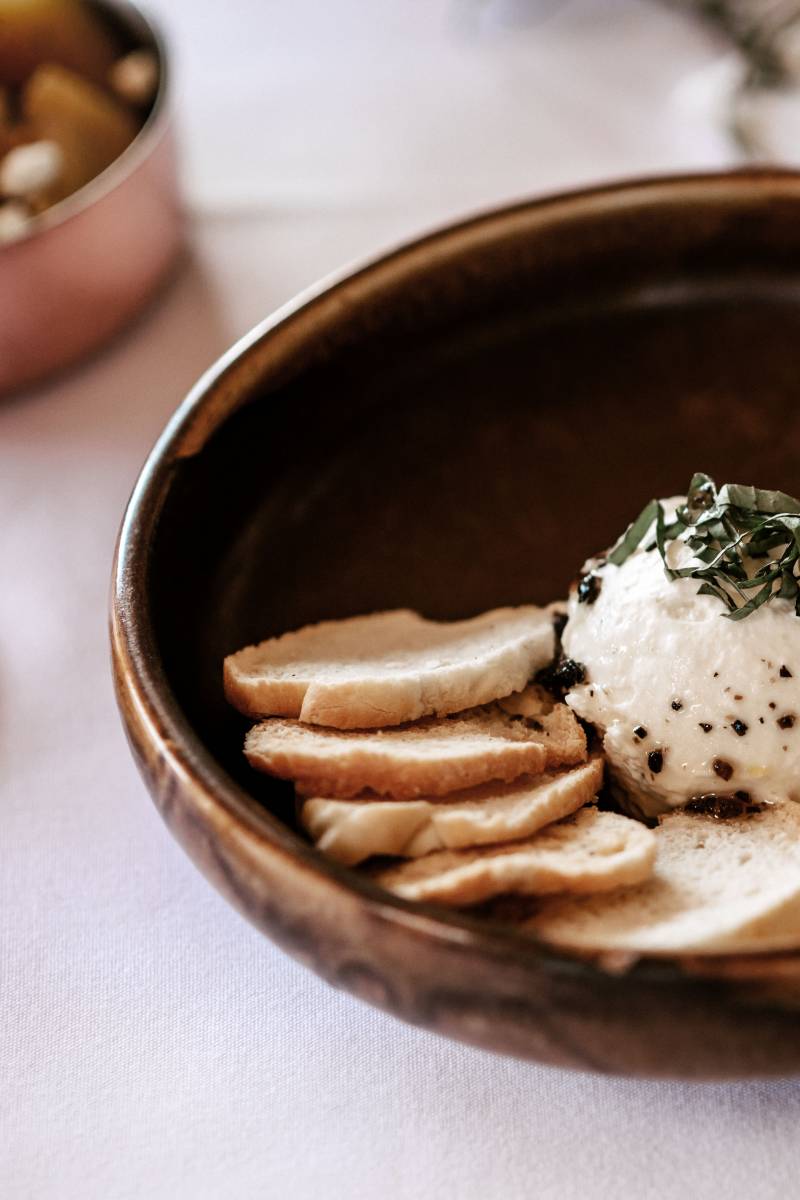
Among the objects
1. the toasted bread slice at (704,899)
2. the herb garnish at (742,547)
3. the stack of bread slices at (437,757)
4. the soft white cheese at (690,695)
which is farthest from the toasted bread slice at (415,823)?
the herb garnish at (742,547)

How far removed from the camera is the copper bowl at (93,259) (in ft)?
6.32

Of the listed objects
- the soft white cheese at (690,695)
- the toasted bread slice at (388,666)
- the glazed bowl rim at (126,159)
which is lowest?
the soft white cheese at (690,695)

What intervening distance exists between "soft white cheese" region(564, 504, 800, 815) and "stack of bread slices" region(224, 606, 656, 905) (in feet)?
0.23

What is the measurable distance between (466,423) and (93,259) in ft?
2.38

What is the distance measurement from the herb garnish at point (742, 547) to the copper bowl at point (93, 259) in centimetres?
112

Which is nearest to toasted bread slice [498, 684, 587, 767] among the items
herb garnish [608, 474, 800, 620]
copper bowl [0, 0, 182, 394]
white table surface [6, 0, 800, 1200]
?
herb garnish [608, 474, 800, 620]

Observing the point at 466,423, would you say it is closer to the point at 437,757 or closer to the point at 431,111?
the point at 437,757

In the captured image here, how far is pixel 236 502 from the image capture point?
174 cm

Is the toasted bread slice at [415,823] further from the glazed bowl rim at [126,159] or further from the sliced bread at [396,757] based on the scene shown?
the glazed bowl rim at [126,159]

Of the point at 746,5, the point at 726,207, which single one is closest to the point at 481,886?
the point at 726,207

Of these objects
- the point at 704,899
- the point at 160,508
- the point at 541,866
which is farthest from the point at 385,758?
the point at 160,508

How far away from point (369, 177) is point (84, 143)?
2.28 feet

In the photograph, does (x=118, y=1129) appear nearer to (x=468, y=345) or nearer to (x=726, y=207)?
(x=468, y=345)

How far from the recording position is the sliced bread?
130 centimetres
